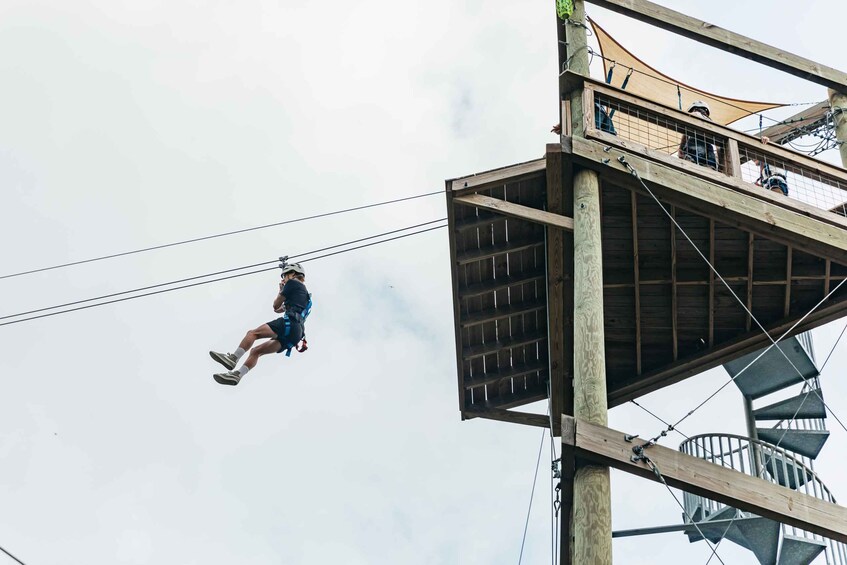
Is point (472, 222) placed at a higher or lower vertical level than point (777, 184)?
lower

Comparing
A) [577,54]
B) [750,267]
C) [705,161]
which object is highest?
[577,54]

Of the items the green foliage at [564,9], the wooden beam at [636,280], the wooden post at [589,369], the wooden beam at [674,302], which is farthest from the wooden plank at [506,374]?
the green foliage at [564,9]

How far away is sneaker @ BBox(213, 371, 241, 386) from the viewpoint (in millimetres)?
10734

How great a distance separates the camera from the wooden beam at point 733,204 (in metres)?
10.4

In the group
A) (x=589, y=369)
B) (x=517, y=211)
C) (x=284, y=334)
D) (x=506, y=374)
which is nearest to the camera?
(x=589, y=369)

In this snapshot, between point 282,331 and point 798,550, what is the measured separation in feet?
20.2

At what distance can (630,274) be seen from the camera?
1188 cm

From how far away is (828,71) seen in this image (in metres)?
12.4

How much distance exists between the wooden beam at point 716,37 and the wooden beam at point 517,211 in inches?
110

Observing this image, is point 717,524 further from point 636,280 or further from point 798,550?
point 636,280

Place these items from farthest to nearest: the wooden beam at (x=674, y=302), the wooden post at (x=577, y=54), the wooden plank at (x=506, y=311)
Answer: the wooden plank at (x=506, y=311)
the wooden beam at (x=674, y=302)
the wooden post at (x=577, y=54)

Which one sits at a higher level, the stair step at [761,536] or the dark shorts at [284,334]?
the dark shorts at [284,334]

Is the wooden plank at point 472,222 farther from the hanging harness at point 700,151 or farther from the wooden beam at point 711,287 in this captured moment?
the wooden beam at point 711,287

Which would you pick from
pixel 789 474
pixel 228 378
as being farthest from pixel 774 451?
pixel 228 378
